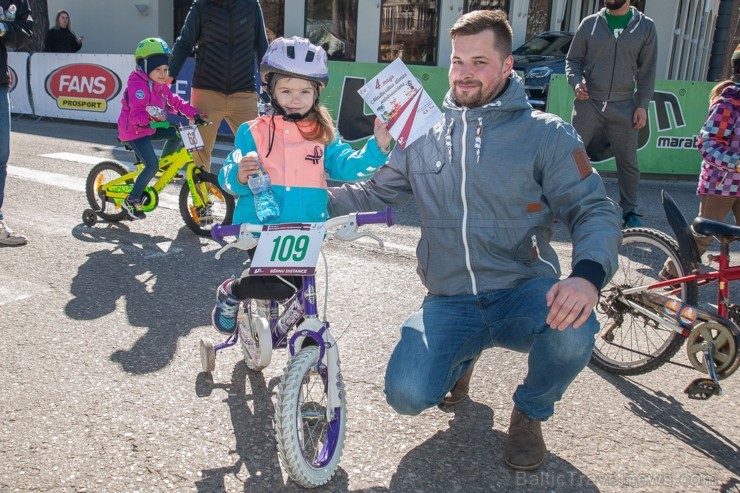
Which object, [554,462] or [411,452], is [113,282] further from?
[554,462]

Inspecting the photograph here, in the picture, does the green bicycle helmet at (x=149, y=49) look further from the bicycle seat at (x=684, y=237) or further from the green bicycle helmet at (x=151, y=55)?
the bicycle seat at (x=684, y=237)

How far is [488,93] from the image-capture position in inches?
120

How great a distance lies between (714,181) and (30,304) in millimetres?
4660

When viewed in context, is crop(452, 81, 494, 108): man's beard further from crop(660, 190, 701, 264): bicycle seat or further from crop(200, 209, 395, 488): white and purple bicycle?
crop(660, 190, 701, 264): bicycle seat

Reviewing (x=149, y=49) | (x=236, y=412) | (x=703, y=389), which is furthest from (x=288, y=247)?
(x=149, y=49)

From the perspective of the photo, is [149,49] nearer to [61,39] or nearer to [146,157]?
[146,157]

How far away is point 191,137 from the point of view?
19.8 feet

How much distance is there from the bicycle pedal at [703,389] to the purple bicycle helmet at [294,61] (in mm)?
2263

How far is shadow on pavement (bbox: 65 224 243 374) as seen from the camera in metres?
4.03

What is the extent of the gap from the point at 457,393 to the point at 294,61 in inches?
69.6

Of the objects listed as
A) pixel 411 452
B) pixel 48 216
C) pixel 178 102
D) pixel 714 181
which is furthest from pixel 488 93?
pixel 48 216

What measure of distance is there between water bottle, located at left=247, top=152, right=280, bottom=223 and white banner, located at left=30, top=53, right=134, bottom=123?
1131 centimetres

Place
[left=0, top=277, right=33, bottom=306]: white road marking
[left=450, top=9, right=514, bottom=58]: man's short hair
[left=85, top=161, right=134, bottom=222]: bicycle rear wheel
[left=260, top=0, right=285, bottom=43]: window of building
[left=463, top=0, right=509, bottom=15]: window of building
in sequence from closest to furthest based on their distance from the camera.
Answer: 1. [left=450, top=9, right=514, bottom=58]: man's short hair
2. [left=0, top=277, right=33, bottom=306]: white road marking
3. [left=85, top=161, right=134, bottom=222]: bicycle rear wheel
4. [left=463, top=0, right=509, bottom=15]: window of building
5. [left=260, top=0, right=285, bottom=43]: window of building

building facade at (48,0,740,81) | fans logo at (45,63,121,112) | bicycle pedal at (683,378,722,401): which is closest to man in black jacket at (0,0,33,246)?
bicycle pedal at (683,378,722,401)
